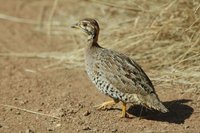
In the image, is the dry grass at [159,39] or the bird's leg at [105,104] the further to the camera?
the dry grass at [159,39]

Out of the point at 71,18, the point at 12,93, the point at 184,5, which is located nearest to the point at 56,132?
the point at 12,93

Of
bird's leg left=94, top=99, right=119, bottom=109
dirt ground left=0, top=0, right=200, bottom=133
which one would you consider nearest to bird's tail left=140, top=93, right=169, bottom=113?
dirt ground left=0, top=0, right=200, bottom=133

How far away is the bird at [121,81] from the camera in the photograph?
704 centimetres

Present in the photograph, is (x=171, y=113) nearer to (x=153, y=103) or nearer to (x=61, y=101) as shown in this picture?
(x=153, y=103)

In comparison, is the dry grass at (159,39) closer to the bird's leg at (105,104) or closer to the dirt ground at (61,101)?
the dirt ground at (61,101)

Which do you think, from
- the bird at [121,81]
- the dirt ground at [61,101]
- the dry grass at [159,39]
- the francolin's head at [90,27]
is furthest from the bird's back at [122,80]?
the dry grass at [159,39]

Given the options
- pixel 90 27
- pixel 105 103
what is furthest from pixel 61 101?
pixel 90 27

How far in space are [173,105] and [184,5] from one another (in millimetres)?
1898

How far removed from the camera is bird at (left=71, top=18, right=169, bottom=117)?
704 cm

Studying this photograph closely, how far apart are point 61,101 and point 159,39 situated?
2.15 metres

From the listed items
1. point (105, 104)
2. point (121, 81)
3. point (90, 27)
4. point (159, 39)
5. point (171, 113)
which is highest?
point (159, 39)

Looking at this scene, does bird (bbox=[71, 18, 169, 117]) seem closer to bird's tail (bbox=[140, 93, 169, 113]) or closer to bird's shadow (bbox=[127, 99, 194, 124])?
bird's tail (bbox=[140, 93, 169, 113])

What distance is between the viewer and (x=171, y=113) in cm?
751

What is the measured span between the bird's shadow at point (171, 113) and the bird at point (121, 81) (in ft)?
0.84
